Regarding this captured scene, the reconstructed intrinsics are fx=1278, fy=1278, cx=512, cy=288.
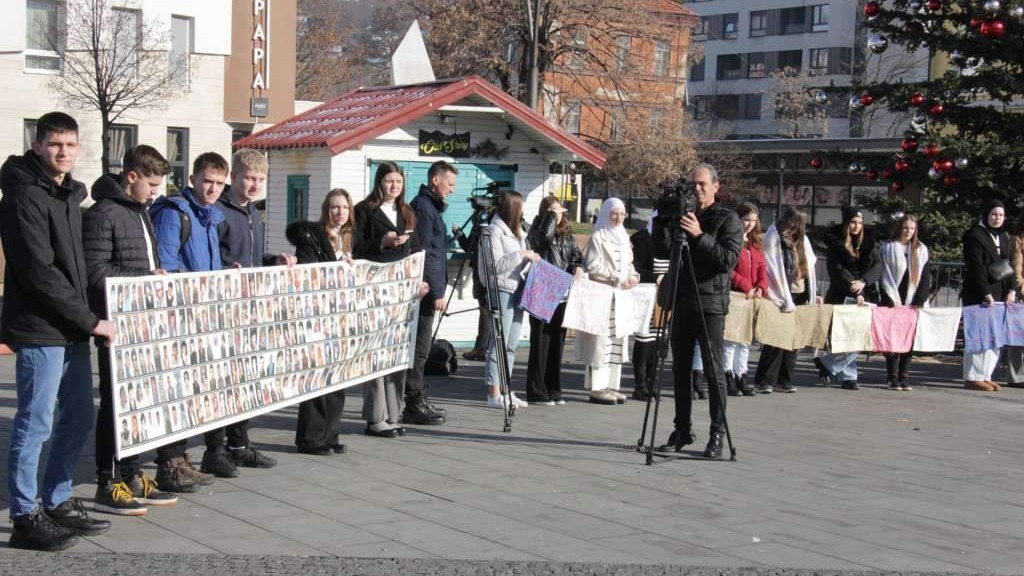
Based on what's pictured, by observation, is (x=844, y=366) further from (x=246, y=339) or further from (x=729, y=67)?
(x=729, y=67)

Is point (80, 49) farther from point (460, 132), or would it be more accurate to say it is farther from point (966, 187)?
point (966, 187)

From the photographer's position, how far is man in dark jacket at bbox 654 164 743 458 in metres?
9.24

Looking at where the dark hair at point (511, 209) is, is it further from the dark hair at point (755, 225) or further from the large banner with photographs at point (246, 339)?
the dark hair at point (755, 225)

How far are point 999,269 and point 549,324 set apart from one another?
570 cm

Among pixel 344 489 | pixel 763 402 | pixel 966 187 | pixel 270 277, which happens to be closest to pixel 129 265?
pixel 270 277

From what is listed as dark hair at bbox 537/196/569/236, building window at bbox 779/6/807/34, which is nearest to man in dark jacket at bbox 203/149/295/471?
dark hair at bbox 537/196/569/236

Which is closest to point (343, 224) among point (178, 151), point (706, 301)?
point (706, 301)

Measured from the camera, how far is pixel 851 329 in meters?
14.0

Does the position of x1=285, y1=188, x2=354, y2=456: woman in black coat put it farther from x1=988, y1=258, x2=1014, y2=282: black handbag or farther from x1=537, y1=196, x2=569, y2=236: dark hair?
x1=988, y1=258, x2=1014, y2=282: black handbag

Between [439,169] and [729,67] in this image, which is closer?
[439,169]

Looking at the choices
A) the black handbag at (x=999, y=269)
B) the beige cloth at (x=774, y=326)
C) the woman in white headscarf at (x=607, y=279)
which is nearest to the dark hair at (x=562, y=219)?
the woman in white headscarf at (x=607, y=279)

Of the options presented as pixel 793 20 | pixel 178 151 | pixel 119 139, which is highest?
pixel 793 20

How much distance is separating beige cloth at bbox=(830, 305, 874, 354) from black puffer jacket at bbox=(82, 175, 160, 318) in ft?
28.6

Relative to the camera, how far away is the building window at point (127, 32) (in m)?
37.6
